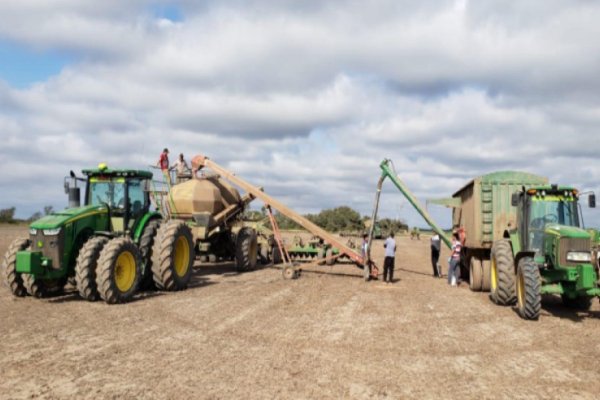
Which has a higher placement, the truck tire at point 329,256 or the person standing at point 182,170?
the person standing at point 182,170

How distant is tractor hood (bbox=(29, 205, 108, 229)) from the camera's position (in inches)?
426

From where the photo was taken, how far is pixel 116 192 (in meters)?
12.5

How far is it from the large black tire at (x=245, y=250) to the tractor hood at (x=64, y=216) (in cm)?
669

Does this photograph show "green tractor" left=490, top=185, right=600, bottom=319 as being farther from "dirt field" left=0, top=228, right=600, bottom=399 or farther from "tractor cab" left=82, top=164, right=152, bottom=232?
"tractor cab" left=82, top=164, right=152, bottom=232

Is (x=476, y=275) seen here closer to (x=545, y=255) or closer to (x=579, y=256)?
(x=545, y=255)

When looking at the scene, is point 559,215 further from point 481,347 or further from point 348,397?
point 348,397

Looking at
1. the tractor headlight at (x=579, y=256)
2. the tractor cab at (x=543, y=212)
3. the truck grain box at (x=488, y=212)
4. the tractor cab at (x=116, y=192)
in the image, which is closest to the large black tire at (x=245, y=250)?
the tractor cab at (x=116, y=192)

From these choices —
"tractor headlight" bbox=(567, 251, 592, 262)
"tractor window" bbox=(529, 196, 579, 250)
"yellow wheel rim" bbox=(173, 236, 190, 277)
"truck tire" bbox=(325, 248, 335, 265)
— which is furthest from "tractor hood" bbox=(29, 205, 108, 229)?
"tractor headlight" bbox=(567, 251, 592, 262)

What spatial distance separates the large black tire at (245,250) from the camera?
18266mm

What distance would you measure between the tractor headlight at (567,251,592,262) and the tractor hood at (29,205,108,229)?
992 centimetres

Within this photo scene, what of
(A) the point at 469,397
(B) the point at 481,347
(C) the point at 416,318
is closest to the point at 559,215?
(C) the point at 416,318

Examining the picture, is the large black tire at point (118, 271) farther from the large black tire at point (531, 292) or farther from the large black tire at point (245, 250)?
the large black tire at point (531, 292)

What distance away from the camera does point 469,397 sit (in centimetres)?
565

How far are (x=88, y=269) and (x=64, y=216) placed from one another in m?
1.46
